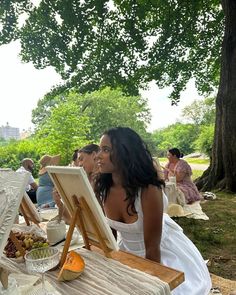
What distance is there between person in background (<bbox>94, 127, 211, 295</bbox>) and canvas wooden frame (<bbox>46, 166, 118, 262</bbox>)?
1.28 ft

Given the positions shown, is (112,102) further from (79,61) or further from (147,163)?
(147,163)

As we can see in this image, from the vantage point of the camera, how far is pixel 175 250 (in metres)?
1.90

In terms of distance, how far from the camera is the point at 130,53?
9.00 metres

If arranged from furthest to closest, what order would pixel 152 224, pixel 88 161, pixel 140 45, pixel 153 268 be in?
pixel 140 45, pixel 88 161, pixel 152 224, pixel 153 268

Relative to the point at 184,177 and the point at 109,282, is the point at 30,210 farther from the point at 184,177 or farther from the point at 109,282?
the point at 184,177

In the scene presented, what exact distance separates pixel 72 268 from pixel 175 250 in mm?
805

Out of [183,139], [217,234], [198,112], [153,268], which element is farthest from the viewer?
[198,112]

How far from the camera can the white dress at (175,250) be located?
1.76m

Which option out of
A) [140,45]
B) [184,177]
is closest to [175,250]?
[184,177]

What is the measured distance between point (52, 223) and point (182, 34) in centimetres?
869

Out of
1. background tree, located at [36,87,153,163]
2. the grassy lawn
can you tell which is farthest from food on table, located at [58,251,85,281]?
background tree, located at [36,87,153,163]

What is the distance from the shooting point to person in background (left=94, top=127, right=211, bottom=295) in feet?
5.97

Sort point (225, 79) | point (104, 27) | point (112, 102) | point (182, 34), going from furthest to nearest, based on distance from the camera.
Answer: point (112, 102) → point (182, 34) → point (104, 27) → point (225, 79)

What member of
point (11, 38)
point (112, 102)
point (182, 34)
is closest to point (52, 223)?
point (11, 38)
